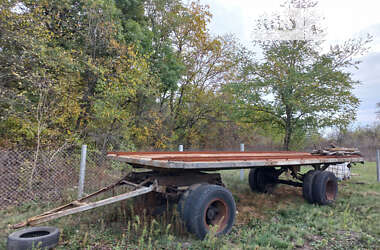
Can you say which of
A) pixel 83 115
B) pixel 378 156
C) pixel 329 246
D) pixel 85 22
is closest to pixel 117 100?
pixel 83 115

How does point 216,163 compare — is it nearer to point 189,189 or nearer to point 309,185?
point 189,189

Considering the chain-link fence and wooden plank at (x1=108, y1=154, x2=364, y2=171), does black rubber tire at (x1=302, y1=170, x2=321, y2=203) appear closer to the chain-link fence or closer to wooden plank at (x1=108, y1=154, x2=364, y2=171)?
wooden plank at (x1=108, y1=154, x2=364, y2=171)

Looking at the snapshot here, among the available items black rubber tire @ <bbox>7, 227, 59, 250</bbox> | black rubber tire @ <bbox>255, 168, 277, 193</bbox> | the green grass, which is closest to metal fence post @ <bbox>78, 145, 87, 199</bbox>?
the green grass

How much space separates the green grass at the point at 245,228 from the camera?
10.6 ft

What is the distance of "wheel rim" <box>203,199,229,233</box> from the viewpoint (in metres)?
3.61

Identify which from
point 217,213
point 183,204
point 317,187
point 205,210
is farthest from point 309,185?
point 183,204

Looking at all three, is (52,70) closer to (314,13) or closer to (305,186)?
(305,186)

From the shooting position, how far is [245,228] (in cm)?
395

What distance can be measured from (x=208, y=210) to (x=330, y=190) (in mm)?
4046

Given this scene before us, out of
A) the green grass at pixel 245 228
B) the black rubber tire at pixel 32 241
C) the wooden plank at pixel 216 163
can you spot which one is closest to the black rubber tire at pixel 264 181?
the green grass at pixel 245 228

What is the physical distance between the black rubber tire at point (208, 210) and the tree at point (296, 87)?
6716mm

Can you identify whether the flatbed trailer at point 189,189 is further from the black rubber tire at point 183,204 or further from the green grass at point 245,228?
the green grass at point 245,228

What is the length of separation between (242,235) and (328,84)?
803cm

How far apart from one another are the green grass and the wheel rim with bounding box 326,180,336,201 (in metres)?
0.23
